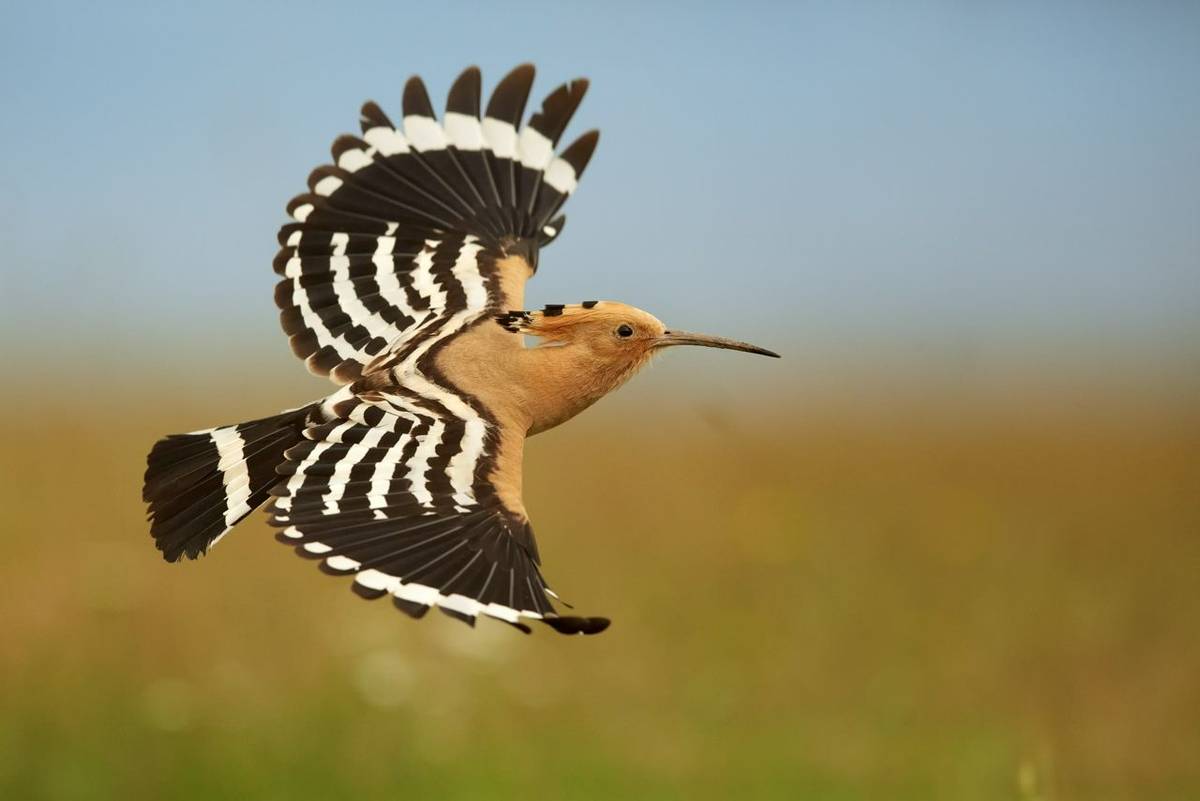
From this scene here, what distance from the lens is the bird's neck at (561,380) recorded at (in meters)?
1.44

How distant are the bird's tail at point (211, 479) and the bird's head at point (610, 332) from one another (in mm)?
294

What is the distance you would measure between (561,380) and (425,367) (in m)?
0.16

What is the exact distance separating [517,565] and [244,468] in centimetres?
38

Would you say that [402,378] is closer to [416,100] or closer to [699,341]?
[699,341]

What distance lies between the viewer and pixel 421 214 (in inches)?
76.7

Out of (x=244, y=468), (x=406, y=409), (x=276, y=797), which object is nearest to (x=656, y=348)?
(x=406, y=409)

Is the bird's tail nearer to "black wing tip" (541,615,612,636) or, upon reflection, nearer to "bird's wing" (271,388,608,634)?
"bird's wing" (271,388,608,634)

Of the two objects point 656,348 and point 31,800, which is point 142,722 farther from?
point 656,348

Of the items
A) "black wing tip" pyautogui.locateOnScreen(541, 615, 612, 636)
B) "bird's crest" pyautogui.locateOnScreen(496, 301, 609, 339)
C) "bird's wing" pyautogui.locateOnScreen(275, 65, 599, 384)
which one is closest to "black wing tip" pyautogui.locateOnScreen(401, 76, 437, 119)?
"bird's wing" pyautogui.locateOnScreen(275, 65, 599, 384)

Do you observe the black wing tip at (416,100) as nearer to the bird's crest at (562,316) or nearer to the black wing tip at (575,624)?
the bird's crest at (562,316)

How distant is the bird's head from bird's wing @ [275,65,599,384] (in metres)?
0.23

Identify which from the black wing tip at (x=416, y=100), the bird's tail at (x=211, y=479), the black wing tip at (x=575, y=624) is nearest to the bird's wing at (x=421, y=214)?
the black wing tip at (x=416, y=100)

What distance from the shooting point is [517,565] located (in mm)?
1309

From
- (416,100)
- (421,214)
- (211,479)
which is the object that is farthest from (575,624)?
(416,100)
